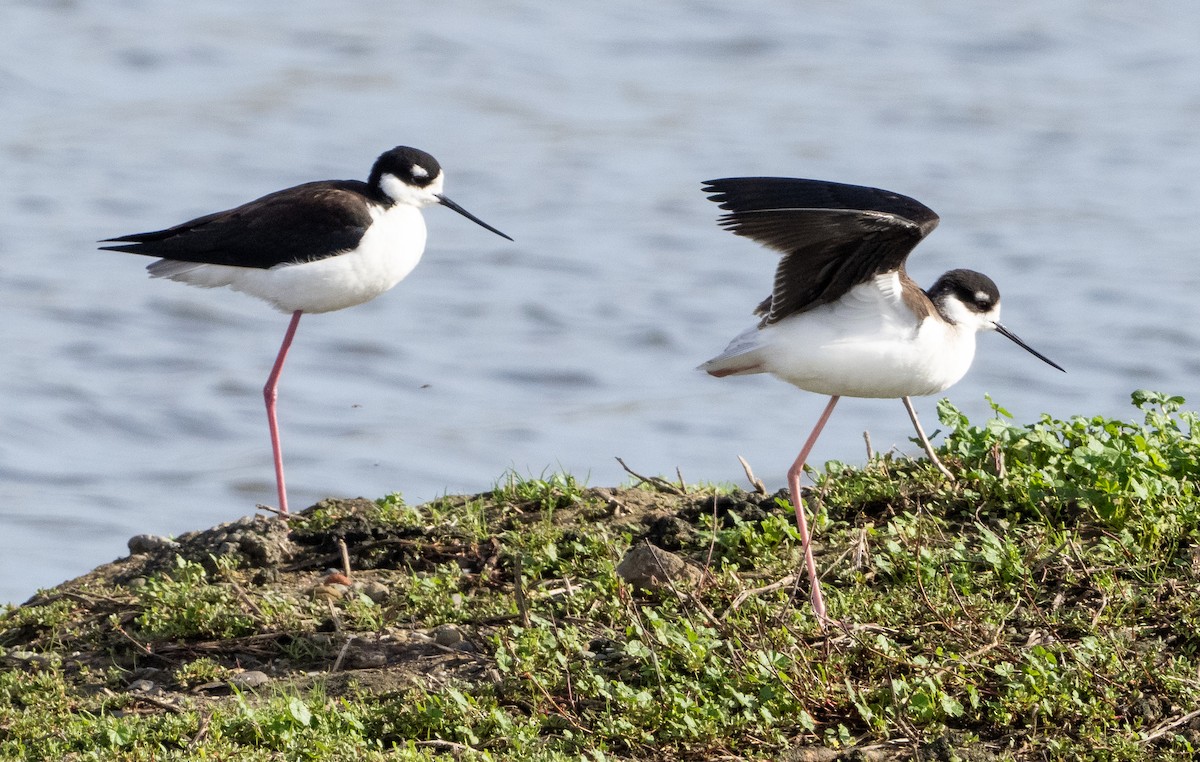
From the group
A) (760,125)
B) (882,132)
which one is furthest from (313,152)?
(882,132)

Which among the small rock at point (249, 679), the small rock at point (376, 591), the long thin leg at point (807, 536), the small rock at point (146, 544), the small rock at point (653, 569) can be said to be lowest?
the small rock at point (146, 544)

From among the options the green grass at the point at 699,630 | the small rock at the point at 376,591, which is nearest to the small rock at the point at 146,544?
the green grass at the point at 699,630

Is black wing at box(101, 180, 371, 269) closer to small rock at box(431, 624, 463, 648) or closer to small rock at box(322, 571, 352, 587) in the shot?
small rock at box(322, 571, 352, 587)

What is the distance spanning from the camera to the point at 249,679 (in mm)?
4762

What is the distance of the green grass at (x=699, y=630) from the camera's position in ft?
13.7

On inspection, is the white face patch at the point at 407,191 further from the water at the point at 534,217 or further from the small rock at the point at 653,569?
the small rock at the point at 653,569

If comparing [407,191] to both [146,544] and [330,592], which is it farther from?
[330,592]

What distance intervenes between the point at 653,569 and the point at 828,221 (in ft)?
3.93

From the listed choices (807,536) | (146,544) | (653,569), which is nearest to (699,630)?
(653,569)

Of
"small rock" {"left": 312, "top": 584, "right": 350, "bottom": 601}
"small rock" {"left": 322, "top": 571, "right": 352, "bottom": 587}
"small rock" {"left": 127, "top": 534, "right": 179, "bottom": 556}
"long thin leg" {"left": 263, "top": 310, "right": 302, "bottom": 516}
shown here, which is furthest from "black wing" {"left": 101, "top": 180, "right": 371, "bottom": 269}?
"small rock" {"left": 312, "top": 584, "right": 350, "bottom": 601}

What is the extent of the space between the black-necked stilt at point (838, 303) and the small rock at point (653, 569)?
39 cm

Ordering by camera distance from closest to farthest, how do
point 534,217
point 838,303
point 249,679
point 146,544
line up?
1. point 249,679
2. point 838,303
3. point 146,544
4. point 534,217

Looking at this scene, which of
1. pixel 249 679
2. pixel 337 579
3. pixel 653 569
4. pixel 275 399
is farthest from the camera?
pixel 275 399

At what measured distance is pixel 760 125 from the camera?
45.0ft
